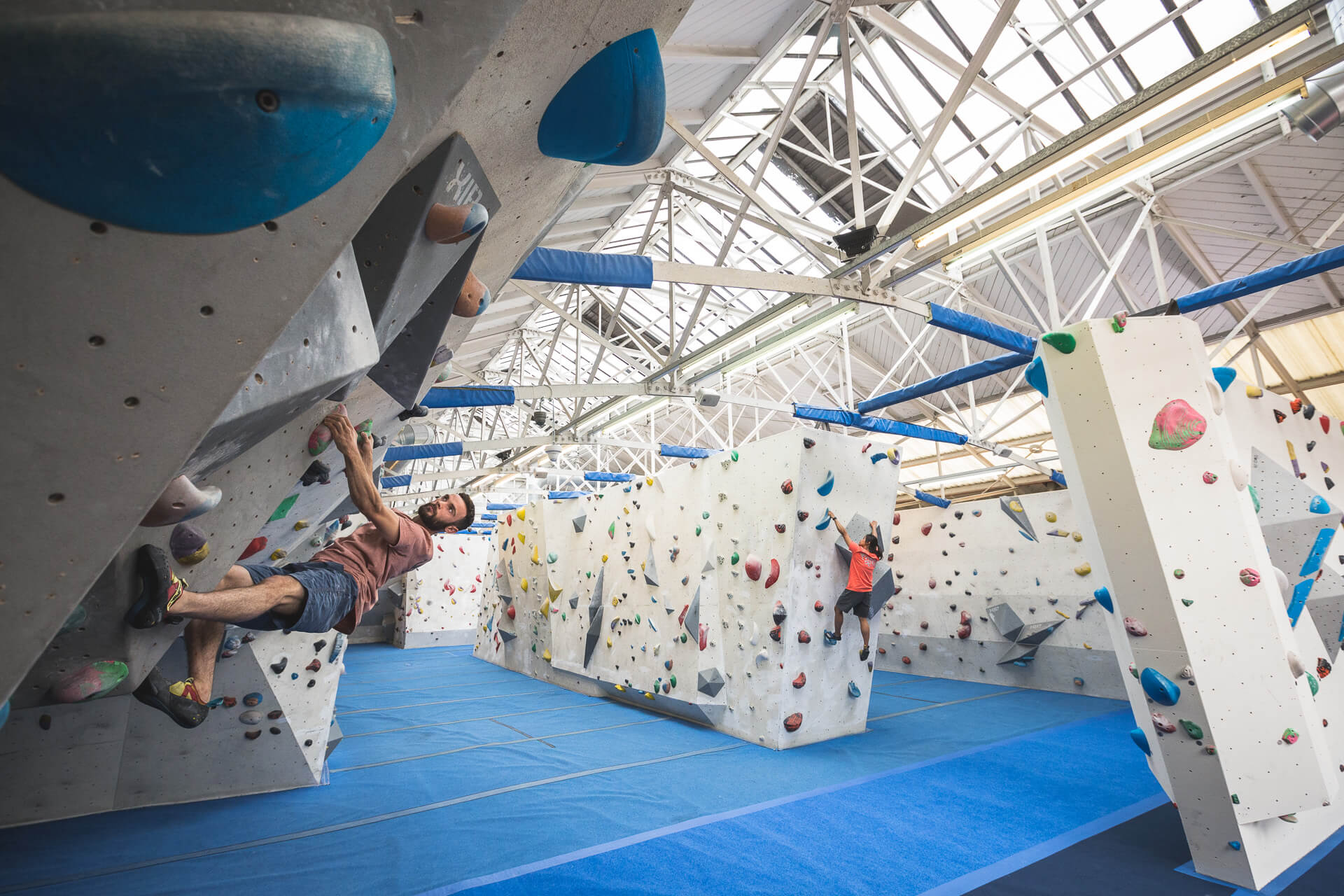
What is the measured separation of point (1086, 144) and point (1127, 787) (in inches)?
158

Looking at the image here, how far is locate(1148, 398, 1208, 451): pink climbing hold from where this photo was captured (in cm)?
297

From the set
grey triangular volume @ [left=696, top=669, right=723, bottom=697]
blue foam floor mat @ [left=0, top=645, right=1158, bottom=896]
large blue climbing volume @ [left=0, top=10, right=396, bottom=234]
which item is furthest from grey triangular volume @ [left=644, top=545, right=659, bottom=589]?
large blue climbing volume @ [left=0, top=10, right=396, bottom=234]

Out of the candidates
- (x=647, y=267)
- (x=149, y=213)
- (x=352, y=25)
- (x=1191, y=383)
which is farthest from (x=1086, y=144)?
(x=149, y=213)

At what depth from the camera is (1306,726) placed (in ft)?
9.16

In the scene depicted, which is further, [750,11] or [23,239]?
[750,11]

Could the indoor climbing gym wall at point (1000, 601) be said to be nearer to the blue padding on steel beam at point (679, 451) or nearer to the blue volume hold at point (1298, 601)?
the blue volume hold at point (1298, 601)

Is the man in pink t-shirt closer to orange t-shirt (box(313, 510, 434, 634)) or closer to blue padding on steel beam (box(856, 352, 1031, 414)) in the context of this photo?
orange t-shirt (box(313, 510, 434, 634))

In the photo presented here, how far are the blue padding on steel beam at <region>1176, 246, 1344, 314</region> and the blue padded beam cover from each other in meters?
4.23

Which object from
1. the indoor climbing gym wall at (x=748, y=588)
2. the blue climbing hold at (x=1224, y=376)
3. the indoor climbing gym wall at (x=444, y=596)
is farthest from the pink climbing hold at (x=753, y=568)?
the indoor climbing gym wall at (x=444, y=596)

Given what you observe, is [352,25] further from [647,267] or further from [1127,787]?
[1127,787]

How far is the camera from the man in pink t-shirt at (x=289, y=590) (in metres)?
1.66

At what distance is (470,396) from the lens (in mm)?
6422

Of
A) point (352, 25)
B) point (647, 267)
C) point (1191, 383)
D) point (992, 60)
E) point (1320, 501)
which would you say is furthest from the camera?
point (992, 60)

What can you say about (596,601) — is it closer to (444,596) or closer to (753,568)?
(753,568)
